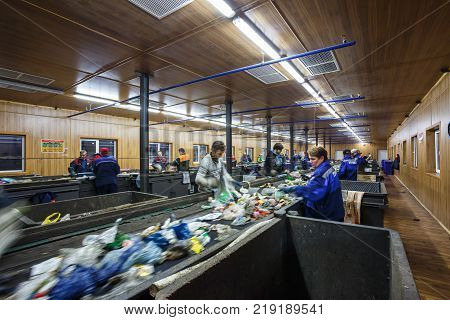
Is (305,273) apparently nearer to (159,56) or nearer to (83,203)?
(83,203)

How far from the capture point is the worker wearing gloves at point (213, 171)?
132 inches

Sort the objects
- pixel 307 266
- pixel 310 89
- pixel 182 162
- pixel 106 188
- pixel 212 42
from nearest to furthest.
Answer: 1. pixel 307 266
2. pixel 212 42
3. pixel 106 188
4. pixel 310 89
5. pixel 182 162

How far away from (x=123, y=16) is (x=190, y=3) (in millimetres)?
911

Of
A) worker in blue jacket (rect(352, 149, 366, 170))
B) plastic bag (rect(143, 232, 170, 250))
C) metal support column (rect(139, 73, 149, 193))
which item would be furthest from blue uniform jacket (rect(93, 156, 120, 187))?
worker in blue jacket (rect(352, 149, 366, 170))

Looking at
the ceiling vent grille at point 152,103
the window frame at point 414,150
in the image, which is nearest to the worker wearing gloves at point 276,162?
the ceiling vent grille at point 152,103

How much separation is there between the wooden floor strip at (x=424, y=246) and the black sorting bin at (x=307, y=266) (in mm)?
1354

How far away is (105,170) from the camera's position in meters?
4.82

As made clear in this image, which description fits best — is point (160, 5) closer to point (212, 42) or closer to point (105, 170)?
point (212, 42)

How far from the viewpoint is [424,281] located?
104 inches

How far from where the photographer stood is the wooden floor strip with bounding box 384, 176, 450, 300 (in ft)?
8.45

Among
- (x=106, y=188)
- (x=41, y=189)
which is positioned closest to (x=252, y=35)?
(x=106, y=188)

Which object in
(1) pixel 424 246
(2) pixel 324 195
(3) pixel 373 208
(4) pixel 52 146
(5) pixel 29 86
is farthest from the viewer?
(4) pixel 52 146

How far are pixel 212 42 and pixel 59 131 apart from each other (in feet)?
24.3

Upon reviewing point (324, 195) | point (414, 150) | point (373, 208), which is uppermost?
point (414, 150)
